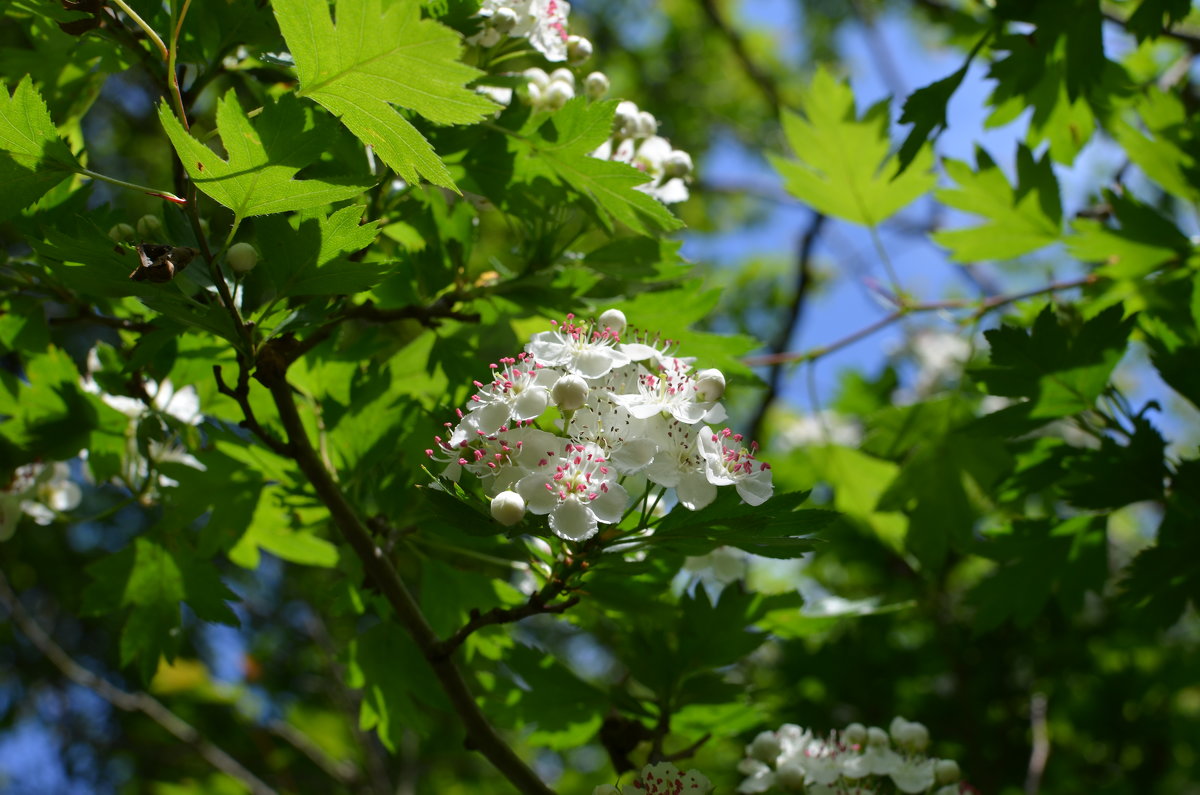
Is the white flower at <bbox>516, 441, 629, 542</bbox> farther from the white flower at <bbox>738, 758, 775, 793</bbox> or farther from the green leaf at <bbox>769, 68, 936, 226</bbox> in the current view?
the green leaf at <bbox>769, 68, 936, 226</bbox>

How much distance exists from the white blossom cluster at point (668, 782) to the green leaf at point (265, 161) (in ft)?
2.94

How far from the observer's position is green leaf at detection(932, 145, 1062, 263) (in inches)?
85.1

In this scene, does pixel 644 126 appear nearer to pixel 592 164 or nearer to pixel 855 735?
pixel 592 164

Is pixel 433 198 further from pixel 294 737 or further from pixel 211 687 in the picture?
pixel 211 687

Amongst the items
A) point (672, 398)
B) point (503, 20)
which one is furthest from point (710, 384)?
point (503, 20)

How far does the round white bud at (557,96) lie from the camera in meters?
1.66

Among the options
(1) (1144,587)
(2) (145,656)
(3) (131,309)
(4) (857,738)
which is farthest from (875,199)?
(2) (145,656)

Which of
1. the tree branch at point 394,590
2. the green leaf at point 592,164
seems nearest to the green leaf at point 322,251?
the tree branch at point 394,590

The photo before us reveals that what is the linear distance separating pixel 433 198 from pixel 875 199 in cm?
124

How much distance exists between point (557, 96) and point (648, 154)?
229 millimetres

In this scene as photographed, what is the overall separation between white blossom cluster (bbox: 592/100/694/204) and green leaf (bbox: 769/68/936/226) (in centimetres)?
58

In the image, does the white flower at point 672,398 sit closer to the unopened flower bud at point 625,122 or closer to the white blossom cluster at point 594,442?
the white blossom cluster at point 594,442

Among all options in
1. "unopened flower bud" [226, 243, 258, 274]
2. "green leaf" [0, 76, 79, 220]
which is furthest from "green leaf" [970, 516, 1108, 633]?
"green leaf" [0, 76, 79, 220]

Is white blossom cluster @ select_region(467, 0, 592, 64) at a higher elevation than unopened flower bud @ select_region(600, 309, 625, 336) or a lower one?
higher
